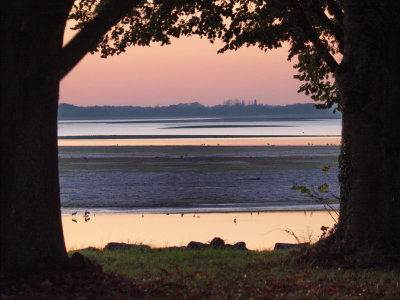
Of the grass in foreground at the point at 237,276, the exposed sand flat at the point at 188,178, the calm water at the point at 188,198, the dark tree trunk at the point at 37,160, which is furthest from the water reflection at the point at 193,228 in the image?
the dark tree trunk at the point at 37,160

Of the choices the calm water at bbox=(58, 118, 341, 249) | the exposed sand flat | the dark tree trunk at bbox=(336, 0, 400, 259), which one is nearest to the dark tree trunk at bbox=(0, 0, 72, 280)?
the dark tree trunk at bbox=(336, 0, 400, 259)

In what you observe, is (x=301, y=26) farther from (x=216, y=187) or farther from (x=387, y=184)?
(x=216, y=187)

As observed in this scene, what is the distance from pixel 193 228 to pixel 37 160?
12721 mm

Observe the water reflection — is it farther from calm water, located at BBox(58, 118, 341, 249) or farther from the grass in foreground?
the grass in foreground

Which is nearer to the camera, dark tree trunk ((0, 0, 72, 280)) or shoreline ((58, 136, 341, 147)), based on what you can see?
dark tree trunk ((0, 0, 72, 280))

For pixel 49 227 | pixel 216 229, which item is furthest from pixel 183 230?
A: pixel 49 227

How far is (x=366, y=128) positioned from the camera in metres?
14.2

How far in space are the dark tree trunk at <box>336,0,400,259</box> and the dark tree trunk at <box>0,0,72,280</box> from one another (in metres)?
5.66

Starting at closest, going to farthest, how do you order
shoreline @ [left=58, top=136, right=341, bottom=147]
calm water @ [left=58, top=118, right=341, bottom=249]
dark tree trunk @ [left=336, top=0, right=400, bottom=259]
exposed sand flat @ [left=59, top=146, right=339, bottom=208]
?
dark tree trunk @ [left=336, top=0, right=400, bottom=259] < calm water @ [left=58, top=118, right=341, bottom=249] < exposed sand flat @ [left=59, top=146, right=339, bottom=208] < shoreline @ [left=58, top=136, right=341, bottom=147]

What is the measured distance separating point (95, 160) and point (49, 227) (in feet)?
152

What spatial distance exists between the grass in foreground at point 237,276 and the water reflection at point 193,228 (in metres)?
4.18

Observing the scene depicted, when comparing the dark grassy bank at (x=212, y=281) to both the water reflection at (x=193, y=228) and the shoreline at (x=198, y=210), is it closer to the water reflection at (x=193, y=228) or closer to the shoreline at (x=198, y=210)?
the water reflection at (x=193, y=228)

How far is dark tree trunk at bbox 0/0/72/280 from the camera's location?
438 inches

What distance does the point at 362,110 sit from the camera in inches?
559
